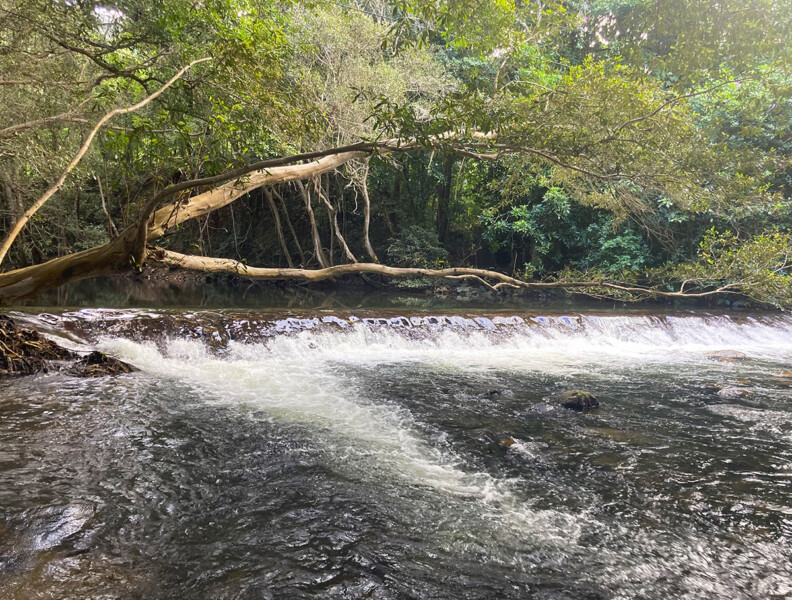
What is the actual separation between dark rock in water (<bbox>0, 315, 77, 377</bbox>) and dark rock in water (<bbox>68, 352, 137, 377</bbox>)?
33cm

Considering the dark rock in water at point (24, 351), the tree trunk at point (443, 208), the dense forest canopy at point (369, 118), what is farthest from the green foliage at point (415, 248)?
the dark rock in water at point (24, 351)

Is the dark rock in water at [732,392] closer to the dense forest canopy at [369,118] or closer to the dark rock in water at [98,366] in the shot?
the dense forest canopy at [369,118]

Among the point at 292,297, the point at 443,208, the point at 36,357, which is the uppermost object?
the point at 443,208

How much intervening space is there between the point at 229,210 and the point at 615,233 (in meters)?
14.6

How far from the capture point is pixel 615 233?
16.9 meters

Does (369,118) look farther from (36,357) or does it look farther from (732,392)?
(732,392)

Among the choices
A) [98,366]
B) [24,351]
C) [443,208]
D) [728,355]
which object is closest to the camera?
[24,351]

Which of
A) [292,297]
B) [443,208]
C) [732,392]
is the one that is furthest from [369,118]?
[443,208]

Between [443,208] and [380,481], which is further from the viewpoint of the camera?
[443,208]

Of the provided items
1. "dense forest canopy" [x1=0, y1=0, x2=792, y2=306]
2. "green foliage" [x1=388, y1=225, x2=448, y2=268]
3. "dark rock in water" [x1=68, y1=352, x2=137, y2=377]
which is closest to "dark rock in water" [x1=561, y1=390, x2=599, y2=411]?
"dense forest canopy" [x1=0, y1=0, x2=792, y2=306]

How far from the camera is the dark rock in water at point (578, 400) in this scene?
244 inches

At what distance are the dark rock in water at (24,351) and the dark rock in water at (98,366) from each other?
33cm

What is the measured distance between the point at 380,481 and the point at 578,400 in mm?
3277

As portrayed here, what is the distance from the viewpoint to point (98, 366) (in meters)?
6.79
